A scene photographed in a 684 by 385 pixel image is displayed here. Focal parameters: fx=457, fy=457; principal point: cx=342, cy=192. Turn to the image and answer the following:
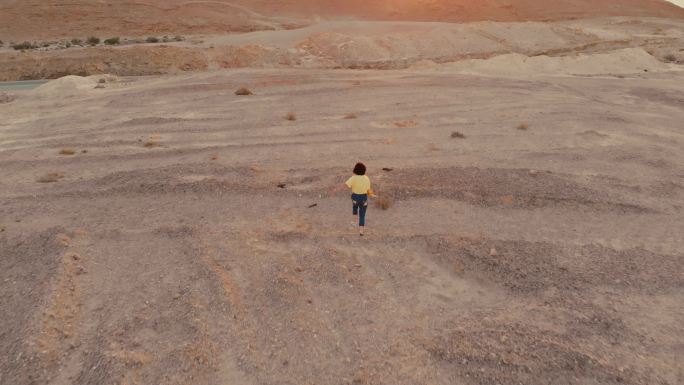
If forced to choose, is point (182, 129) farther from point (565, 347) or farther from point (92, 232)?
point (565, 347)

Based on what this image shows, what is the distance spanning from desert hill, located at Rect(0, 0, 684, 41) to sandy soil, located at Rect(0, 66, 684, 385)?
184ft

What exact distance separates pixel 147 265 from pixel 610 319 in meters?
8.34

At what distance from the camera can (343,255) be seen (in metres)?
9.28

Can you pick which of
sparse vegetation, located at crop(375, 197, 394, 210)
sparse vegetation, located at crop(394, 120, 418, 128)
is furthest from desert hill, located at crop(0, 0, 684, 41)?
sparse vegetation, located at crop(375, 197, 394, 210)

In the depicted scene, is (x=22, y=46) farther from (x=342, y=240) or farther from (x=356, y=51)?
(x=342, y=240)

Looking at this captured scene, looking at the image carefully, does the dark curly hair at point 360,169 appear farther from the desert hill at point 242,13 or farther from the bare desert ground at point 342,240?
the desert hill at point 242,13

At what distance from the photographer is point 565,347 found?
266 inches

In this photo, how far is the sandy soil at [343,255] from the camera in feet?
21.7

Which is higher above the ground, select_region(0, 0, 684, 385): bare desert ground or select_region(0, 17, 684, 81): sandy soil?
select_region(0, 17, 684, 81): sandy soil

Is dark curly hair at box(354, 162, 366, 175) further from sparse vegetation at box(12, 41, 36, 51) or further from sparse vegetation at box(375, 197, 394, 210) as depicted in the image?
sparse vegetation at box(12, 41, 36, 51)

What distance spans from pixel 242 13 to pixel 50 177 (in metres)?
81.7

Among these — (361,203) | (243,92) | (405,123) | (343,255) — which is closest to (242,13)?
(243,92)

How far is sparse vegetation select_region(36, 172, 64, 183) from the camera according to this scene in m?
13.9

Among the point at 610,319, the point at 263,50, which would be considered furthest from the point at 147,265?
the point at 263,50
